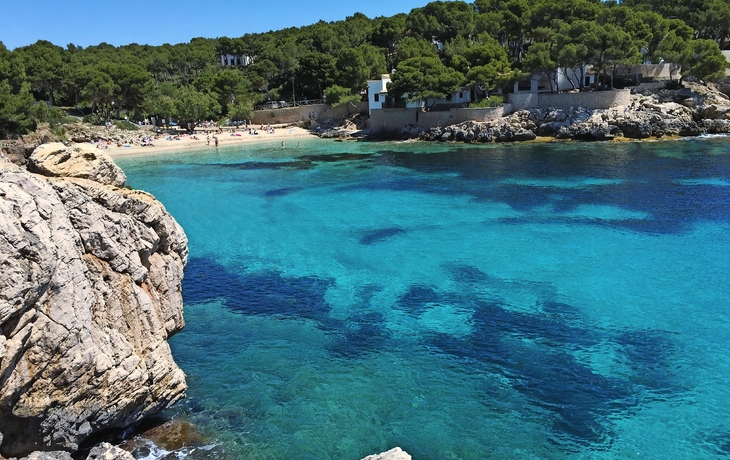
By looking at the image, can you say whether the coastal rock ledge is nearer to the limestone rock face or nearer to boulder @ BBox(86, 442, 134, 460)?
the limestone rock face

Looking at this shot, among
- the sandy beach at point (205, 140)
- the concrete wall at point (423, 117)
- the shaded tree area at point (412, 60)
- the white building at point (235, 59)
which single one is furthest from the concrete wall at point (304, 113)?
the white building at point (235, 59)

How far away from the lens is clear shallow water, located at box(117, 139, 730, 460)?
14.1 m

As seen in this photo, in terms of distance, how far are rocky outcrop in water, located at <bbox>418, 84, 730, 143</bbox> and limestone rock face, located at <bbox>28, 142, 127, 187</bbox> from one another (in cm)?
5691

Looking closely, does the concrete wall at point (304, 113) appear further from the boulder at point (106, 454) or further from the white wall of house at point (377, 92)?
the boulder at point (106, 454)

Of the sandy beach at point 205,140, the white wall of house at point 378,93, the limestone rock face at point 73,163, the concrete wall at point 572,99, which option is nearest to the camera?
the limestone rock face at point 73,163

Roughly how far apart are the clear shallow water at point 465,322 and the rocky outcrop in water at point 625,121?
21179 mm

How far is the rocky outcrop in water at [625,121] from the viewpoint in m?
61.1

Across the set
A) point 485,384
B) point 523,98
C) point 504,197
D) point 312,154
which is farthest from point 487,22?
point 485,384

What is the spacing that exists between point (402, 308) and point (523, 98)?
53586 mm

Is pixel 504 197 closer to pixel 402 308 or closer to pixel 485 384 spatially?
pixel 402 308

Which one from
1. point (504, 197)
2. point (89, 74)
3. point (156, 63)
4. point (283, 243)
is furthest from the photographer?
point (156, 63)

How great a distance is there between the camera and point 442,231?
31.3 m

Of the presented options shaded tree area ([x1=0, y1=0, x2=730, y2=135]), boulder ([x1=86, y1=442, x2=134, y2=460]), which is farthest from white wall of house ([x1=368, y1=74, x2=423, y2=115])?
boulder ([x1=86, y1=442, x2=134, y2=460])

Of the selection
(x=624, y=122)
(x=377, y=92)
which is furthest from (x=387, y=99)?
(x=624, y=122)
